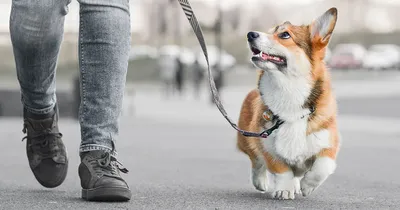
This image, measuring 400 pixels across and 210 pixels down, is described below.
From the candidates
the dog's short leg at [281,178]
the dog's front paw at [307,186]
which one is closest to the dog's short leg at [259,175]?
the dog's short leg at [281,178]

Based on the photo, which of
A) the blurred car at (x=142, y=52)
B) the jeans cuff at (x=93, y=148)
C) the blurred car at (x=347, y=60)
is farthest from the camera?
the blurred car at (x=142, y=52)

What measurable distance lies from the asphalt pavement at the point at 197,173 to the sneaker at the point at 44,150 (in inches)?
3.3

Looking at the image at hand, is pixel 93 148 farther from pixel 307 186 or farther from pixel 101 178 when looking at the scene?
pixel 307 186

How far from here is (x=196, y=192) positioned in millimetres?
4816

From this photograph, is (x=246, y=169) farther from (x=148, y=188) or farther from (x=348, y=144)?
(x=348, y=144)

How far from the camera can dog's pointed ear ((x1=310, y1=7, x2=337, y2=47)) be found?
453 centimetres

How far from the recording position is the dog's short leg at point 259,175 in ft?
16.3

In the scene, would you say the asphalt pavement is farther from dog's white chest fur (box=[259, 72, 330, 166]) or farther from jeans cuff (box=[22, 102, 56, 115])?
jeans cuff (box=[22, 102, 56, 115])

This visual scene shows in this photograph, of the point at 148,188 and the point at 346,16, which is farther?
the point at 346,16

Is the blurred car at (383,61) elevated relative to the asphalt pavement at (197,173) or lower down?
lower down

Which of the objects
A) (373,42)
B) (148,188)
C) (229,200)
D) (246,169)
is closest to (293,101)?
(229,200)

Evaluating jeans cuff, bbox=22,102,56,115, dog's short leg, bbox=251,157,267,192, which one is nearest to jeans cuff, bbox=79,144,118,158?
jeans cuff, bbox=22,102,56,115

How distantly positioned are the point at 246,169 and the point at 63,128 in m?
7.48

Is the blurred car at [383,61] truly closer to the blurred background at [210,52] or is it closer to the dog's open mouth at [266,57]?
the blurred background at [210,52]
